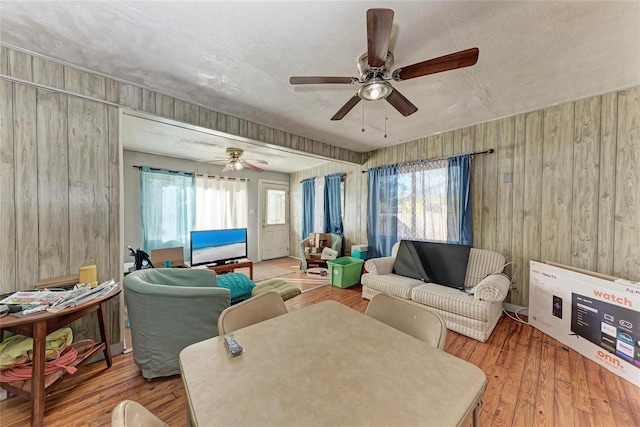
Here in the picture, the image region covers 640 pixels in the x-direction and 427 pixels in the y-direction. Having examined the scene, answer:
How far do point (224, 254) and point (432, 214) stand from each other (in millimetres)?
3427

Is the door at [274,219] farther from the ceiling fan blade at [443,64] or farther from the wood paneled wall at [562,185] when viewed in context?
the ceiling fan blade at [443,64]

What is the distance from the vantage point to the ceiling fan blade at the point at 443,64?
4.28 feet

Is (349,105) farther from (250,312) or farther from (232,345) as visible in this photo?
(232,345)

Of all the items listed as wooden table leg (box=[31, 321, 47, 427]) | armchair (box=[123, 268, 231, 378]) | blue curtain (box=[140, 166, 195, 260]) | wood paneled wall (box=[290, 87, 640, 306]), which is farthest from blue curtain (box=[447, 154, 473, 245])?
blue curtain (box=[140, 166, 195, 260])

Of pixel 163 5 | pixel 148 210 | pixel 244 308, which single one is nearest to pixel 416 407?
pixel 244 308

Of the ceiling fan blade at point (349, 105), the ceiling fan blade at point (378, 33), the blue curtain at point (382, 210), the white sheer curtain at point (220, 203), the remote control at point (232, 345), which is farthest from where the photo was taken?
the white sheer curtain at point (220, 203)

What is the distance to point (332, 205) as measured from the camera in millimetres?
5059

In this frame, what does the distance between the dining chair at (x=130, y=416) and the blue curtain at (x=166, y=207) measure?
13.4ft

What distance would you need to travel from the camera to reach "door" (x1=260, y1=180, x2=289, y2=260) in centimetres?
593

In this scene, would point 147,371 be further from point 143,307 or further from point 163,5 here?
point 163,5

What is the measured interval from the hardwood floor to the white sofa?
0.25 m

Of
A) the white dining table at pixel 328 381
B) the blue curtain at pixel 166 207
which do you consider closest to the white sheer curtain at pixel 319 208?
the blue curtain at pixel 166 207

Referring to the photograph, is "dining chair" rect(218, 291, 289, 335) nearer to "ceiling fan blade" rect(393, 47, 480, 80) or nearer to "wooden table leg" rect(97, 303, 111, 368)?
"wooden table leg" rect(97, 303, 111, 368)

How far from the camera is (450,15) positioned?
1385 mm
